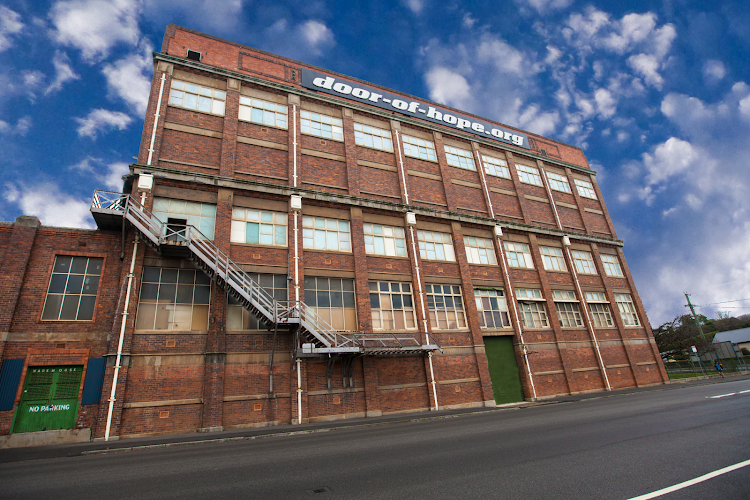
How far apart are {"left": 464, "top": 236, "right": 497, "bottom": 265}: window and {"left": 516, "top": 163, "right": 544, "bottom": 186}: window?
790 cm

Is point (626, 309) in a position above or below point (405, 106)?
below

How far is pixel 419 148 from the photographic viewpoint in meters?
24.4

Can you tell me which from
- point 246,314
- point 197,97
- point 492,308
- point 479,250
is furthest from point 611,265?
point 197,97

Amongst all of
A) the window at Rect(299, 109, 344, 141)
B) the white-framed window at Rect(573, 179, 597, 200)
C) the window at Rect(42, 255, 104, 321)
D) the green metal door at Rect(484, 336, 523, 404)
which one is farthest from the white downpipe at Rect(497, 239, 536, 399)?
the window at Rect(42, 255, 104, 321)

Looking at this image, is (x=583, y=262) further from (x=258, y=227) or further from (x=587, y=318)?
(x=258, y=227)

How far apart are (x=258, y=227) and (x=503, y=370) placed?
52.0 feet

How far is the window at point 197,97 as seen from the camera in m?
18.2

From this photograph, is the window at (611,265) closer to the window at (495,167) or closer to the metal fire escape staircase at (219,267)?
the window at (495,167)

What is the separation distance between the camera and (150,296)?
14.7m

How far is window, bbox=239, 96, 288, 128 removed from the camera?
1959 centimetres

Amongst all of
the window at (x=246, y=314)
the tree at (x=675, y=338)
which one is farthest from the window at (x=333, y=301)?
the tree at (x=675, y=338)

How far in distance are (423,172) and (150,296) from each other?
55.0ft

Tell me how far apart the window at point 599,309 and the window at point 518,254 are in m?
5.67

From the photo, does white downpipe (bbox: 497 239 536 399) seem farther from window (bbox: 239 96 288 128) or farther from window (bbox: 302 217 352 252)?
window (bbox: 239 96 288 128)
